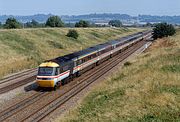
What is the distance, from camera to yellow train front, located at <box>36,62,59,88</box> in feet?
106

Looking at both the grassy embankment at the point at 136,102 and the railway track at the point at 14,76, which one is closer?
the grassy embankment at the point at 136,102

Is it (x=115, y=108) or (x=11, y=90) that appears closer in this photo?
(x=115, y=108)

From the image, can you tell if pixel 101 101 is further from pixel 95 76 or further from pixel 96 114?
pixel 95 76

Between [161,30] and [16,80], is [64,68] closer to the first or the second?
[16,80]

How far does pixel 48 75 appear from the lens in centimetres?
3241

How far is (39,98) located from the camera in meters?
30.6

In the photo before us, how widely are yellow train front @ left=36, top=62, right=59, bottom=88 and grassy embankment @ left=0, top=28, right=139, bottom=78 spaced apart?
12.9m

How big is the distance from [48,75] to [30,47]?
119 ft

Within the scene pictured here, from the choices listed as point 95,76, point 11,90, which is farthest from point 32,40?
point 11,90

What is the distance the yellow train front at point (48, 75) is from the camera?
106ft

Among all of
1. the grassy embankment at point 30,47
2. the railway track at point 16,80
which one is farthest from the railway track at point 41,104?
the grassy embankment at point 30,47

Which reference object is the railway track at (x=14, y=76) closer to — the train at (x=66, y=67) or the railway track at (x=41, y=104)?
the train at (x=66, y=67)

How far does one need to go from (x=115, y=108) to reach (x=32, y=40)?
175ft

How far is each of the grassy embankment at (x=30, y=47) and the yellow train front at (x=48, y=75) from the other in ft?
42.2
